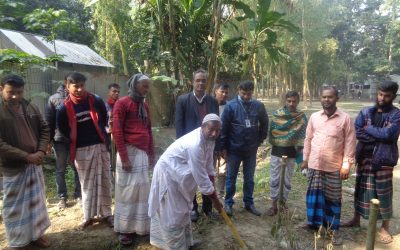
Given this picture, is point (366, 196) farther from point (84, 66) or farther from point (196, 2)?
point (84, 66)

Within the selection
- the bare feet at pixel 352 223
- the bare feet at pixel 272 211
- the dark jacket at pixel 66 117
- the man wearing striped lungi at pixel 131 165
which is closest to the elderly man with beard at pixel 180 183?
the man wearing striped lungi at pixel 131 165

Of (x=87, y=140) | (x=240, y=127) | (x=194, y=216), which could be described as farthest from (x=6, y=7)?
(x=194, y=216)

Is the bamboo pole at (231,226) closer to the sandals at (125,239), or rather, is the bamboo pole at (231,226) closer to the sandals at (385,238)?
the sandals at (125,239)

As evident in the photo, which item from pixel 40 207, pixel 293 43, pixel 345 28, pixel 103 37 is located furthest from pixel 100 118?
pixel 345 28

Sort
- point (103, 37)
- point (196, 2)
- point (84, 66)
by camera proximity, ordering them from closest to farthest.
Answer: 1. point (196, 2)
2. point (84, 66)
3. point (103, 37)

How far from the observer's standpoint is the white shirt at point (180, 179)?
2.96 metres

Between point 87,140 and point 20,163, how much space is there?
715mm

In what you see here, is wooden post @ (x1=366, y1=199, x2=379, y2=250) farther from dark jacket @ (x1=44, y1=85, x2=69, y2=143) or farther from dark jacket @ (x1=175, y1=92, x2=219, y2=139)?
dark jacket @ (x1=44, y1=85, x2=69, y2=143)

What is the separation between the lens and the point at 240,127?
13.9 ft

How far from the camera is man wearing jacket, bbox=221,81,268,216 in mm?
4227

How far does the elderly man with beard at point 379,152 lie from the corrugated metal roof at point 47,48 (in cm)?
960

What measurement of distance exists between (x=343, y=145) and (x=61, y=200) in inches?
143

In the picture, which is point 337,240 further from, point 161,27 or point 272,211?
point 161,27

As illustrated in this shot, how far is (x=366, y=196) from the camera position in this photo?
4023 millimetres
